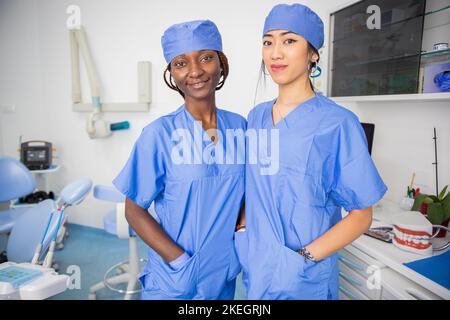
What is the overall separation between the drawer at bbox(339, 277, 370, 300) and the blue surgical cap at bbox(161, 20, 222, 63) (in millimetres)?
943

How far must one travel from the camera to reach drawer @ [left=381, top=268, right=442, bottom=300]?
789 mm

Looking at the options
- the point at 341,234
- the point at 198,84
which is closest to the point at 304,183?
the point at 341,234

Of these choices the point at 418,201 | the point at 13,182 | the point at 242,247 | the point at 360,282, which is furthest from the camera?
the point at 13,182

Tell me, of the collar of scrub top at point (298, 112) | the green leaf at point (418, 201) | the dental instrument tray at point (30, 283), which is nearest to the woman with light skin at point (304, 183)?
the collar of scrub top at point (298, 112)

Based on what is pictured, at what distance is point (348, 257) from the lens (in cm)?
109

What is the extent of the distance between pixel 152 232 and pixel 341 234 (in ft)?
1.52

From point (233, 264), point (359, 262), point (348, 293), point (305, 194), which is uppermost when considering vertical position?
point (305, 194)

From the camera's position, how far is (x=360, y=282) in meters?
1.02

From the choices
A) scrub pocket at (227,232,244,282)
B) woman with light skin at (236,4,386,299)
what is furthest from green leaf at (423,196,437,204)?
scrub pocket at (227,232,244,282)

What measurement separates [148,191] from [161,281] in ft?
0.79

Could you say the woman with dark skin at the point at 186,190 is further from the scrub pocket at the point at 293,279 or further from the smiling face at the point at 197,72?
the scrub pocket at the point at 293,279

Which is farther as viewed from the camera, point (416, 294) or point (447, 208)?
point (447, 208)

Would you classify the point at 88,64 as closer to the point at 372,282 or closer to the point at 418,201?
the point at 372,282

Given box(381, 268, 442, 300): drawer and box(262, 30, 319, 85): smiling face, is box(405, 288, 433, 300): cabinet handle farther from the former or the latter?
box(262, 30, 319, 85): smiling face
